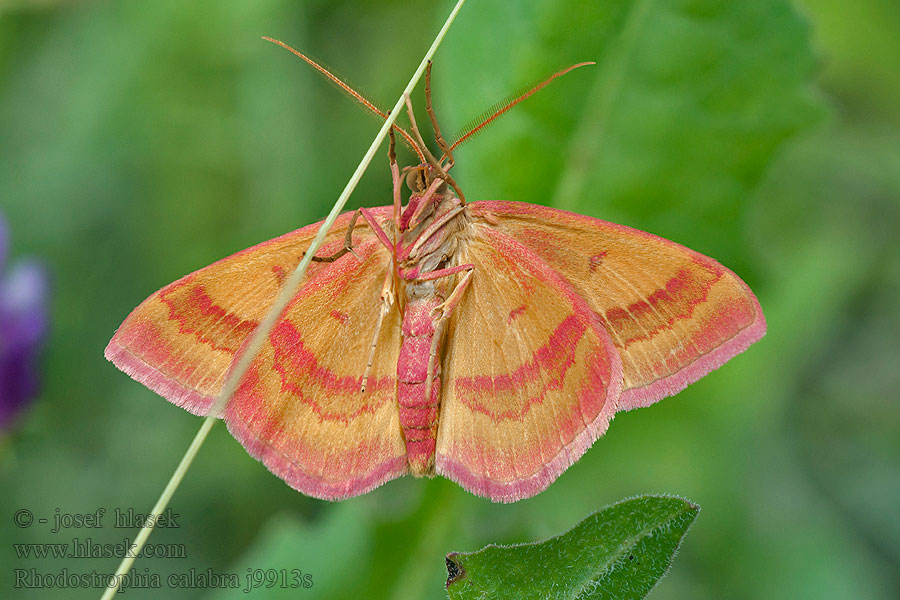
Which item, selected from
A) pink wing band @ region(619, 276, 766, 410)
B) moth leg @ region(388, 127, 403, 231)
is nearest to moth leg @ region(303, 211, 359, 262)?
moth leg @ region(388, 127, 403, 231)

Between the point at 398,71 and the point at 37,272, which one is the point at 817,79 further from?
the point at 37,272

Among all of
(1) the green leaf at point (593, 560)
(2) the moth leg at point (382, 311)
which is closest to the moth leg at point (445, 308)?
(2) the moth leg at point (382, 311)

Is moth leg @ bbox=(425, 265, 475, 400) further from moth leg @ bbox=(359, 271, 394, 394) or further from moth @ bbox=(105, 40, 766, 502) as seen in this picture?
moth leg @ bbox=(359, 271, 394, 394)

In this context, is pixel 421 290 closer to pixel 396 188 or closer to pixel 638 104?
pixel 396 188

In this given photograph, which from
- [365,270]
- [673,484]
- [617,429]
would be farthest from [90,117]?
[673,484]

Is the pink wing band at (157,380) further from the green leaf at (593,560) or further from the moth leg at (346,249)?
the green leaf at (593,560)

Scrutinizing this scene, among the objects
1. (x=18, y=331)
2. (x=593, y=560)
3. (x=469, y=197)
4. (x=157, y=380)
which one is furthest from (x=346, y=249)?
(x=18, y=331)
